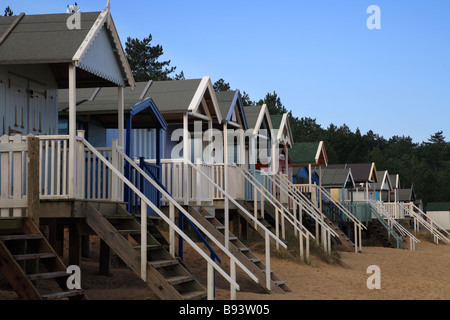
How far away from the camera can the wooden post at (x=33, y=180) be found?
999cm


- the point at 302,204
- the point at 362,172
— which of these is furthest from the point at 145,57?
the point at 302,204

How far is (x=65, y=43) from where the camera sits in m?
11.4

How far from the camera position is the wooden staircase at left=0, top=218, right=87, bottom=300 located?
8.98m

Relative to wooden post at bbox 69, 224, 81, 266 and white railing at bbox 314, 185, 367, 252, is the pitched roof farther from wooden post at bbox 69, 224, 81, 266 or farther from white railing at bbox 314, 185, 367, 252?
wooden post at bbox 69, 224, 81, 266

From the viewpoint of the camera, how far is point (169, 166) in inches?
647

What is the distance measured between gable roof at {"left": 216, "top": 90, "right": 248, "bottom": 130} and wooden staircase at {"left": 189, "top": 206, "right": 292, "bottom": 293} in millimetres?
4710

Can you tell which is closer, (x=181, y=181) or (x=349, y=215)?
(x=181, y=181)

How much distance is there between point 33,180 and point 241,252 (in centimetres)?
572

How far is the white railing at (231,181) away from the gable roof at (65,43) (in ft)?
20.2

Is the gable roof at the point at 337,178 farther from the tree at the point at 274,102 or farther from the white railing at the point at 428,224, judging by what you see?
the tree at the point at 274,102

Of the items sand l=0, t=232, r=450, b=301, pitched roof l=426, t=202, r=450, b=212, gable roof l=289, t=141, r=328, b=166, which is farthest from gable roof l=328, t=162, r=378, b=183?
sand l=0, t=232, r=450, b=301

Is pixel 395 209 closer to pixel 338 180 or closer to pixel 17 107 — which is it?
pixel 338 180

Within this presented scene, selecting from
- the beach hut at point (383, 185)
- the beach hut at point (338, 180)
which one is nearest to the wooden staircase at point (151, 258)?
the beach hut at point (338, 180)
